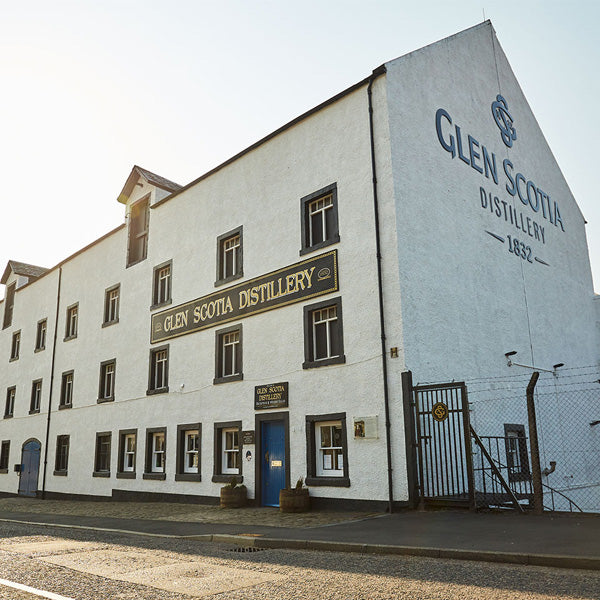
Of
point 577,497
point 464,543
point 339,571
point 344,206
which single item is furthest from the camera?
point 577,497

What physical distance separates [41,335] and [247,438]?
19089mm

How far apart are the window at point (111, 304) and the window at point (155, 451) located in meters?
6.12

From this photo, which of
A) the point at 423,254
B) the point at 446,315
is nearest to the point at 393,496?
the point at 446,315

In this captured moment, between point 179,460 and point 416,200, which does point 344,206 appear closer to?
point 416,200

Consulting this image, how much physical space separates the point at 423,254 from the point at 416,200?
1542mm

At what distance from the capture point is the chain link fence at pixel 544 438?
16141 mm

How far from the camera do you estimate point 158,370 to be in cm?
2322

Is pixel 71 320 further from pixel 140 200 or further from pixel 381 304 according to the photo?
pixel 381 304

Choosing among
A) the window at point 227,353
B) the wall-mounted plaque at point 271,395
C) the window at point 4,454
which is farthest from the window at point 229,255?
the window at point 4,454

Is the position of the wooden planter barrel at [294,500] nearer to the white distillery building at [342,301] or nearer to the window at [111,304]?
the white distillery building at [342,301]

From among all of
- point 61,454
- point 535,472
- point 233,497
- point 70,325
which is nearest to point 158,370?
point 233,497

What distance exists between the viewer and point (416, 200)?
55.0 feet

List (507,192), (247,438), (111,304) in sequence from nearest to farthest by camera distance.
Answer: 1. (247,438)
2. (507,192)
3. (111,304)

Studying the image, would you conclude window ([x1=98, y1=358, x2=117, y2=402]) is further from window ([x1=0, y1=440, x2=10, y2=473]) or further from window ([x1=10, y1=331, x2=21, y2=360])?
window ([x1=10, y1=331, x2=21, y2=360])
